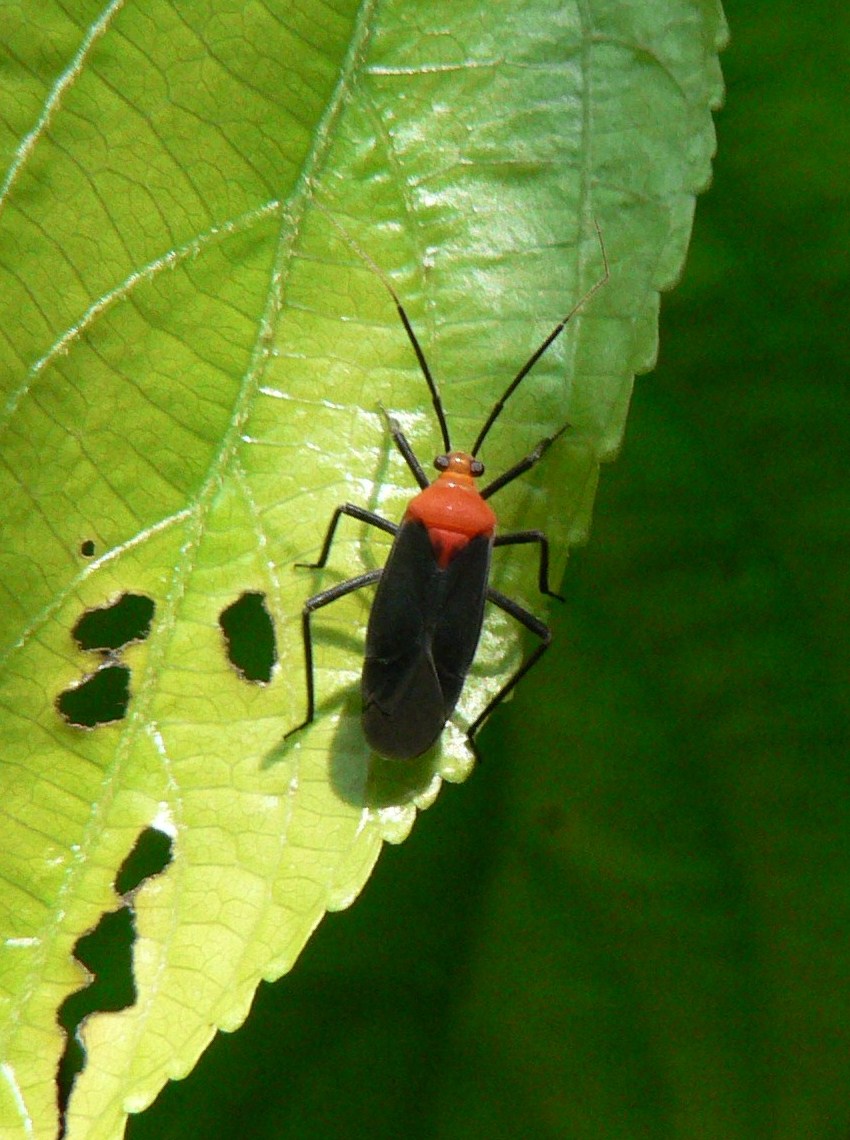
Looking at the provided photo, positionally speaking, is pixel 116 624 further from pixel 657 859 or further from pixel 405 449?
pixel 657 859

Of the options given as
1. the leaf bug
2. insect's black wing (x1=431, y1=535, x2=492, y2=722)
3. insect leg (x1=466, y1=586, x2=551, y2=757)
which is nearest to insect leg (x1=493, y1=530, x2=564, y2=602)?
the leaf bug

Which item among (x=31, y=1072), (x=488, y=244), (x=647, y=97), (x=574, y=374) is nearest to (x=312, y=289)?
(x=488, y=244)

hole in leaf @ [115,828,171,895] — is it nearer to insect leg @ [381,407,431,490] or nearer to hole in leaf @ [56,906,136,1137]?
hole in leaf @ [56,906,136,1137]

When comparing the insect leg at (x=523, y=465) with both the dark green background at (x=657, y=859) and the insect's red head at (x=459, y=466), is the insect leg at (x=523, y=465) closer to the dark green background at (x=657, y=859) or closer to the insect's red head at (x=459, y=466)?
the insect's red head at (x=459, y=466)

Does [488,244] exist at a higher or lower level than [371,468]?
higher

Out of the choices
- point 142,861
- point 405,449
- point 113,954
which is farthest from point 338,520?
point 113,954

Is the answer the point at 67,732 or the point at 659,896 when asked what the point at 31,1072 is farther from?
the point at 659,896

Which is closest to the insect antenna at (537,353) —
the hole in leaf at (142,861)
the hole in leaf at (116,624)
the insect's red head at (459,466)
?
the insect's red head at (459,466)
